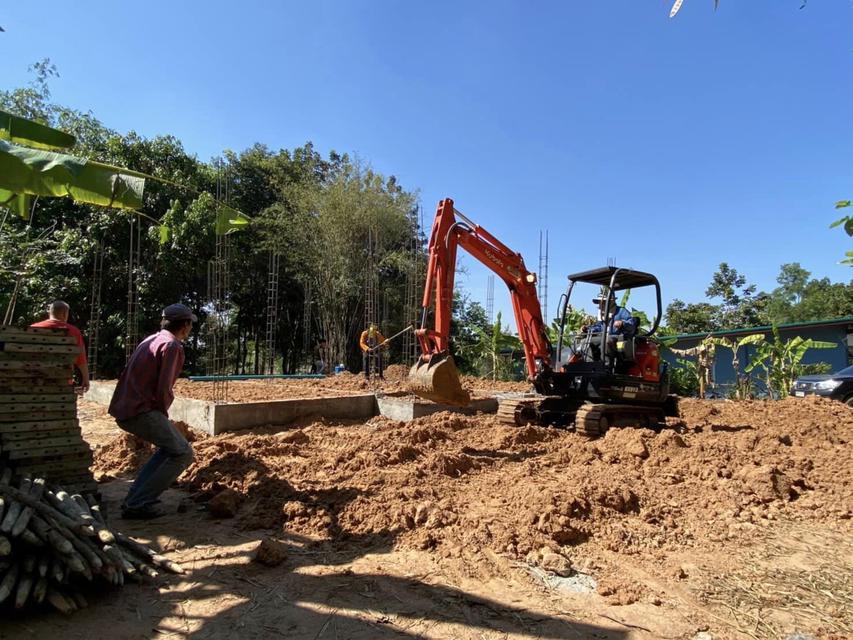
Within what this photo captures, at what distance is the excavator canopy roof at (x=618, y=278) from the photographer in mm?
7695

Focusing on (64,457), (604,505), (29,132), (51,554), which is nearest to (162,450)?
(64,457)

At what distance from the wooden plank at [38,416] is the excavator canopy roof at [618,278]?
664 centimetres

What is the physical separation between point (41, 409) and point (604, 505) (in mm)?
4131

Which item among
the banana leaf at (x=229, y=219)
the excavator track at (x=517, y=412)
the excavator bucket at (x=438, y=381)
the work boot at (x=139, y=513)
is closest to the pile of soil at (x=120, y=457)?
the work boot at (x=139, y=513)

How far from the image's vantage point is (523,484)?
15.2 feet

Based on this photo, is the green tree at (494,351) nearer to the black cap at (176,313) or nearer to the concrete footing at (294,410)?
the concrete footing at (294,410)

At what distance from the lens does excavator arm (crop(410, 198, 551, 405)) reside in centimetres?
665

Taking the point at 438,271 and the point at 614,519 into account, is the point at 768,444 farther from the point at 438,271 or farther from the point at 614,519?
the point at 438,271

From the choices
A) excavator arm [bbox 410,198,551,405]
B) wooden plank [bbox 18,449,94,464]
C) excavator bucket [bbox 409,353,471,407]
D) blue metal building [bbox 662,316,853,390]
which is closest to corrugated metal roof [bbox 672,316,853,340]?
blue metal building [bbox 662,316,853,390]

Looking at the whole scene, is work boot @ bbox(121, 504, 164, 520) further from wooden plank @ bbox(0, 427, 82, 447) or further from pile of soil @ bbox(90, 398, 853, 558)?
wooden plank @ bbox(0, 427, 82, 447)

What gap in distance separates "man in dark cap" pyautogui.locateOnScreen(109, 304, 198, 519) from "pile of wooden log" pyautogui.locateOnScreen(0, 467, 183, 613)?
100 cm

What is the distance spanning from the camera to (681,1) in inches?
59.9

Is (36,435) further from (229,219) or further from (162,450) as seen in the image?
(229,219)

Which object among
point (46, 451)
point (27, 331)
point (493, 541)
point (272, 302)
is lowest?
point (493, 541)
